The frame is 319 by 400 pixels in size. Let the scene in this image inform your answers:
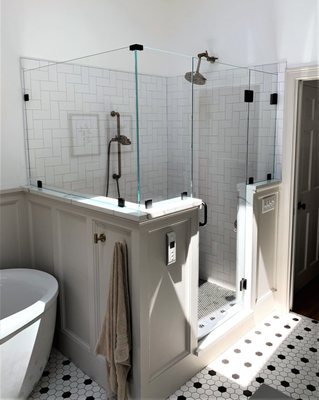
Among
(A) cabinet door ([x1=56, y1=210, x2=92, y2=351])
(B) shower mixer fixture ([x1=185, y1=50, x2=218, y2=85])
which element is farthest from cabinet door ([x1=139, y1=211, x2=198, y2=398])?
(B) shower mixer fixture ([x1=185, y1=50, x2=218, y2=85])

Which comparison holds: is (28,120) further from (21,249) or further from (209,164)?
(209,164)

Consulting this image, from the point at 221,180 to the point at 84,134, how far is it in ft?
4.25

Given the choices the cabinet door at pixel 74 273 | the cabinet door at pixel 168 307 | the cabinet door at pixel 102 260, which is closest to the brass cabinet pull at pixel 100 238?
the cabinet door at pixel 102 260

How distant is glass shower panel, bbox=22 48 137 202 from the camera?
2670mm

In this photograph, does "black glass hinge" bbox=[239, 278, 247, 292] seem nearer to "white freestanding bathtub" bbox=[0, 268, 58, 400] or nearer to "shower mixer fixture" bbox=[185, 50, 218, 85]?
"white freestanding bathtub" bbox=[0, 268, 58, 400]

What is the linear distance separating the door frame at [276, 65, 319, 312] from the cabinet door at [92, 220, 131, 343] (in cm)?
166

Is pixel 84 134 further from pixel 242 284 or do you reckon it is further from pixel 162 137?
pixel 242 284

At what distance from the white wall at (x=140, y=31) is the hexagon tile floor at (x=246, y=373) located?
4.65 feet

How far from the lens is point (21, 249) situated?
2.85 m

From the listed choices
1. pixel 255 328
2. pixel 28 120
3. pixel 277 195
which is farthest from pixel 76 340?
pixel 277 195

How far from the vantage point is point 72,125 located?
272 centimetres

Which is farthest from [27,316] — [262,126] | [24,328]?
[262,126]

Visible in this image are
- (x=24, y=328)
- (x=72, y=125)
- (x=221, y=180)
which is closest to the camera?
(x=24, y=328)

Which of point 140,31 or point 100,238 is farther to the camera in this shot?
point 140,31
